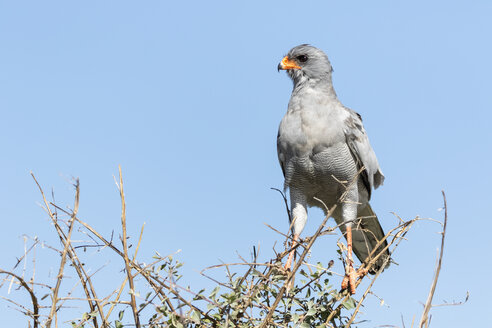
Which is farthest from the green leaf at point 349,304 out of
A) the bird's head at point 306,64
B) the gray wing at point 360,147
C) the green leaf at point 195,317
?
the bird's head at point 306,64

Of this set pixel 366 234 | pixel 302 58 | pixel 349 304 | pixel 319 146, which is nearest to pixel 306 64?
pixel 302 58

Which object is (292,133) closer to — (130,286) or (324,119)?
(324,119)

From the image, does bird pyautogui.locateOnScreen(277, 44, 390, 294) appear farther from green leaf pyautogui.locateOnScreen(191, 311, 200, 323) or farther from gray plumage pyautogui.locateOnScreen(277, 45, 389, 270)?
green leaf pyautogui.locateOnScreen(191, 311, 200, 323)

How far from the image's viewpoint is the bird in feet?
16.1

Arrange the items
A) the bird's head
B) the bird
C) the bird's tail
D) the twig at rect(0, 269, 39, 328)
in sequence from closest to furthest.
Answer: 1. the twig at rect(0, 269, 39, 328)
2. the bird
3. the bird's head
4. the bird's tail

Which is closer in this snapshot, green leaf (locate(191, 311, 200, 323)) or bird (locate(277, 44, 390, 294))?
green leaf (locate(191, 311, 200, 323))

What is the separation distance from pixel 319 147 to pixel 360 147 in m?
0.38

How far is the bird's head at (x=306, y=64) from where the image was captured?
5.28 metres

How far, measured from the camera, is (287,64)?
5.37 meters

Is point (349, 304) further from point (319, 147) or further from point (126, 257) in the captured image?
point (319, 147)

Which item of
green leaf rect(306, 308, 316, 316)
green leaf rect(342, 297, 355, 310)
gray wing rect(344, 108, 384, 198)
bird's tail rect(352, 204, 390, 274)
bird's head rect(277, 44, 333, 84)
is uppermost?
bird's head rect(277, 44, 333, 84)

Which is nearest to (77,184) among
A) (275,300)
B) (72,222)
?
(72,222)

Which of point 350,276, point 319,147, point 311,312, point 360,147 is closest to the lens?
point 311,312

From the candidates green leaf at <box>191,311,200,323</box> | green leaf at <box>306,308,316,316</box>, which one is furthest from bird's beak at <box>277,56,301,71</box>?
green leaf at <box>191,311,200,323</box>
